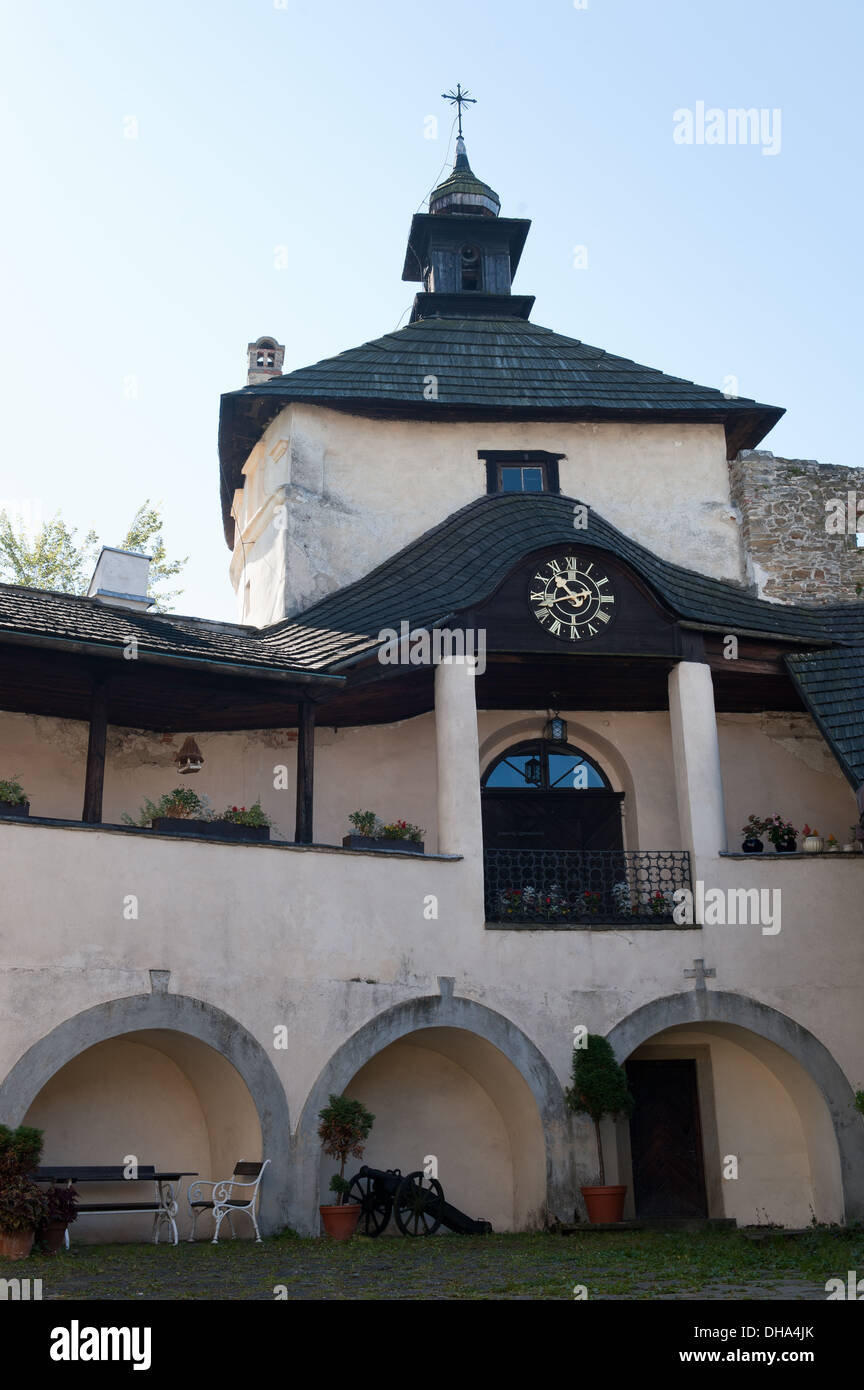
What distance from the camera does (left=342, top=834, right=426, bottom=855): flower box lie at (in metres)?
14.2

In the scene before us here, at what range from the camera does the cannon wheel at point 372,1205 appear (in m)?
13.5

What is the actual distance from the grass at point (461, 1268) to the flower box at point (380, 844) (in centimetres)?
359

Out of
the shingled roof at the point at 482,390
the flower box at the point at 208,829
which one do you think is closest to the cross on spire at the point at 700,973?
the flower box at the point at 208,829

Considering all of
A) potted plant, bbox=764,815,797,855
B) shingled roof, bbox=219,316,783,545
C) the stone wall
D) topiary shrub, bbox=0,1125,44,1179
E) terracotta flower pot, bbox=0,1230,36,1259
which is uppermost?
shingled roof, bbox=219,316,783,545

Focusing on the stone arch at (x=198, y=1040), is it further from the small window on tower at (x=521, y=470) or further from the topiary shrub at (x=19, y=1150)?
the small window on tower at (x=521, y=470)

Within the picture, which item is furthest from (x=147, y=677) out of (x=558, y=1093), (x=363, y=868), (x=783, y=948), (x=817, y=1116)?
(x=817, y=1116)

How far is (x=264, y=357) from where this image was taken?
22844mm

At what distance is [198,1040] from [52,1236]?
2.43 m

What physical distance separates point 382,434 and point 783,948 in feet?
27.1

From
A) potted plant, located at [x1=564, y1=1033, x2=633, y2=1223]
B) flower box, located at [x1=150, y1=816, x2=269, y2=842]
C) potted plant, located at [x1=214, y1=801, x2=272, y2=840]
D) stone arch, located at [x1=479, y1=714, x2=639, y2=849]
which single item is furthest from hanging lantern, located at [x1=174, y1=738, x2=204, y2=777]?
potted plant, located at [x1=564, y1=1033, x2=633, y2=1223]

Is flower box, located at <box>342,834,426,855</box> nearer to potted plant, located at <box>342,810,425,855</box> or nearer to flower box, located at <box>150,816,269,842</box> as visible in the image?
potted plant, located at <box>342,810,425,855</box>

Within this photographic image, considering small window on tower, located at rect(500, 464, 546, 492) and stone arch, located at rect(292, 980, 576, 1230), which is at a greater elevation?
Result: small window on tower, located at rect(500, 464, 546, 492)

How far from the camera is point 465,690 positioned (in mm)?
15242

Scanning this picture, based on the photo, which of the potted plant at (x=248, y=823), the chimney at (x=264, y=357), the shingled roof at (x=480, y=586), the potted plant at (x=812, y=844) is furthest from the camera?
the chimney at (x=264, y=357)
